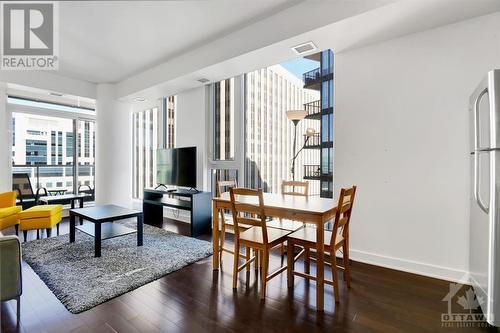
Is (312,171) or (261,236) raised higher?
(312,171)

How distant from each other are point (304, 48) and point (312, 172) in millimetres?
1694

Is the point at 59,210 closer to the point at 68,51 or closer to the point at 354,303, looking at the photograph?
the point at 68,51

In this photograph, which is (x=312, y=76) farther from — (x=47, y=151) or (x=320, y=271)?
(x=47, y=151)

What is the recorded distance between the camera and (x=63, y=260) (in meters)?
2.80

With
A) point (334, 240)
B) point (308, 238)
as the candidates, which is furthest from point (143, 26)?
point (334, 240)

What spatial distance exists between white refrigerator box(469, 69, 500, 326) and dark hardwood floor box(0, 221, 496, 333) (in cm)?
33

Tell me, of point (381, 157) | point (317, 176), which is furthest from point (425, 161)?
point (317, 176)

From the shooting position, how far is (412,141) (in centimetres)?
262

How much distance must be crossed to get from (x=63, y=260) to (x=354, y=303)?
309 centimetres

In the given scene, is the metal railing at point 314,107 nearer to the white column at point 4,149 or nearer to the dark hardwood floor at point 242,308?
the dark hardwood floor at point 242,308

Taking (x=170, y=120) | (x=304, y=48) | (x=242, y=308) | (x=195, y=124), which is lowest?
(x=242, y=308)

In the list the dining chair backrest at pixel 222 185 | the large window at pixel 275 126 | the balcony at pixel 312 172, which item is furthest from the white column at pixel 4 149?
the balcony at pixel 312 172

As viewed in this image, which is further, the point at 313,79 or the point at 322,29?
the point at 313,79

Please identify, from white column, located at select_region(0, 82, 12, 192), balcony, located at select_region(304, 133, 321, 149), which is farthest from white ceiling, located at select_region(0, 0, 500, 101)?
balcony, located at select_region(304, 133, 321, 149)
